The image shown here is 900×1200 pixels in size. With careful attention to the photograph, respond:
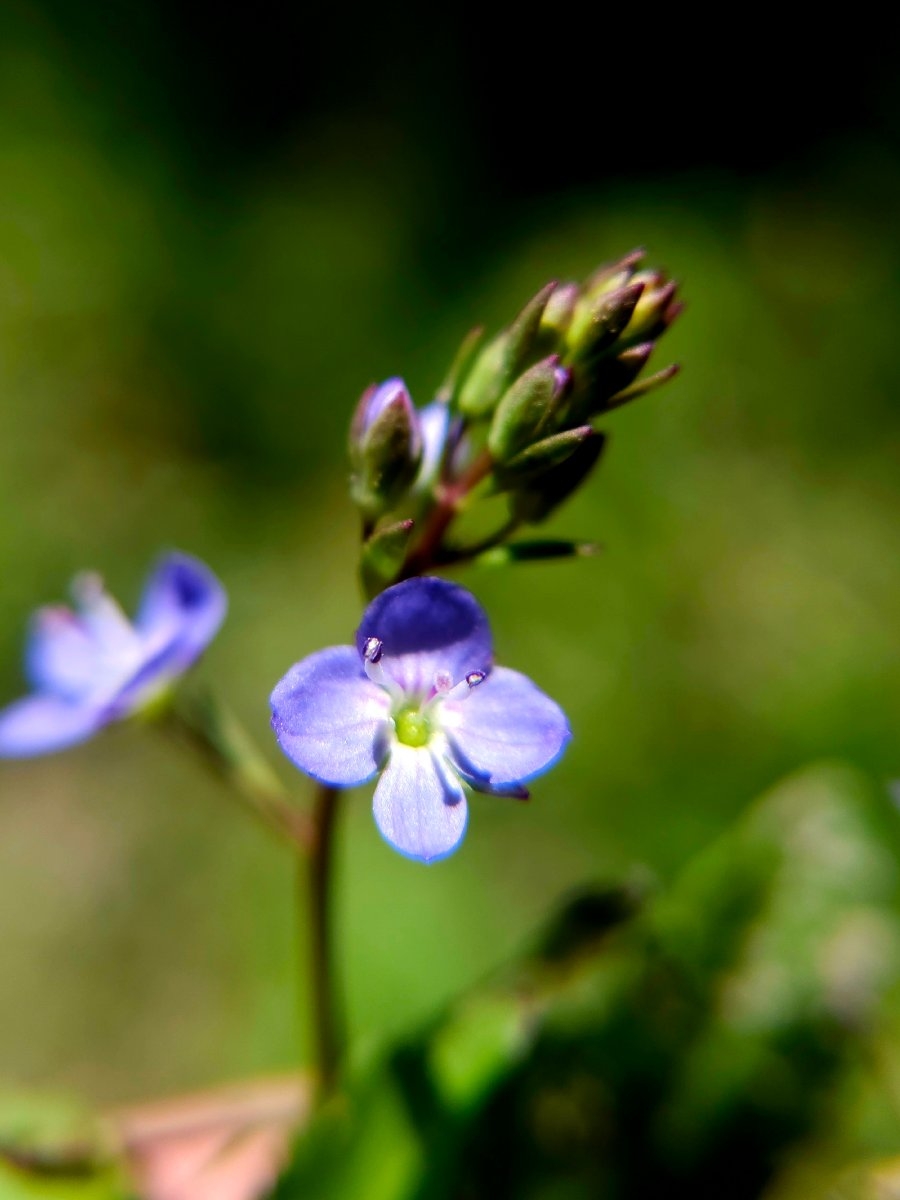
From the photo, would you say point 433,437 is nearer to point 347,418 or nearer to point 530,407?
point 530,407

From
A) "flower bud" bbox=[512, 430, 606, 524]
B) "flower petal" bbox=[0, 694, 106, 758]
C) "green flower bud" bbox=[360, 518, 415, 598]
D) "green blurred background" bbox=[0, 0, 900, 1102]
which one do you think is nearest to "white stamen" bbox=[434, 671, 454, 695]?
"green flower bud" bbox=[360, 518, 415, 598]

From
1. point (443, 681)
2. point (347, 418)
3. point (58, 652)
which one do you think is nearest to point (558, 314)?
point (443, 681)

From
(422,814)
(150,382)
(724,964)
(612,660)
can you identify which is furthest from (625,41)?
(422,814)

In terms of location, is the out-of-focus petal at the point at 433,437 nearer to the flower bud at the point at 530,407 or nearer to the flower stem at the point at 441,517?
the flower stem at the point at 441,517

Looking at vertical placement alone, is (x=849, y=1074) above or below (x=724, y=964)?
below

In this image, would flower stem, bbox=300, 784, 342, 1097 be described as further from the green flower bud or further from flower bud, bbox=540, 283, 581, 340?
flower bud, bbox=540, 283, 581, 340

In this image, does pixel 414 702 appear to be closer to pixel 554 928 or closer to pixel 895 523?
pixel 554 928

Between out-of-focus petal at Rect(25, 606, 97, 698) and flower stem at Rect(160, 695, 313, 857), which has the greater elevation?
out-of-focus petal at Rect(25, 606, 97, 698)
